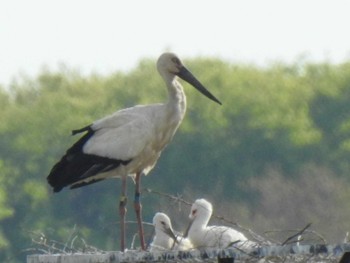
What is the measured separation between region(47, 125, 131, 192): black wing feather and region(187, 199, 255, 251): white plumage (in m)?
0.74

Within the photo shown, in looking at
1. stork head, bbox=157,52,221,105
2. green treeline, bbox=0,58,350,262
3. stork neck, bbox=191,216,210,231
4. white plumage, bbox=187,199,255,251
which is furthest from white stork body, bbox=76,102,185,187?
green treeline, bbox=0,58,350,262

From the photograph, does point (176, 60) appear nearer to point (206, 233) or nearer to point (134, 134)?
point (134, 134)

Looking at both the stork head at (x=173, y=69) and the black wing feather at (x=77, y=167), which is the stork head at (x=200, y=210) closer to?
the black wing feather at (x=77, y=167)

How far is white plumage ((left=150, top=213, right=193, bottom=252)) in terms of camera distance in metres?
15.7

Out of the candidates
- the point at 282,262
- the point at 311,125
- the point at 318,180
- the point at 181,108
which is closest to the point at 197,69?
the point at 311,125

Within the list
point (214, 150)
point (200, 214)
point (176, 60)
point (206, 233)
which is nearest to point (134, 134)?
point (200, 214)

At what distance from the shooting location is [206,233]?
53.3 ft

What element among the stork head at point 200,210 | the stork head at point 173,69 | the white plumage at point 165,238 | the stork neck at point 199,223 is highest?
the stork head at point 173,69

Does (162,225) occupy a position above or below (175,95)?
below

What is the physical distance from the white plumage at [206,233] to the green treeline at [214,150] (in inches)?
1017

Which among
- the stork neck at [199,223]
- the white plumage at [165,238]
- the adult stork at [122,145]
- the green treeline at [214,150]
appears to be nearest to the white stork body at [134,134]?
the adult stork at [122,145]

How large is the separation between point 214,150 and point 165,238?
1435 inches

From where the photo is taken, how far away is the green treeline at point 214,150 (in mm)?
47750

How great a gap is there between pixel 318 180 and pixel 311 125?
4.90 m
